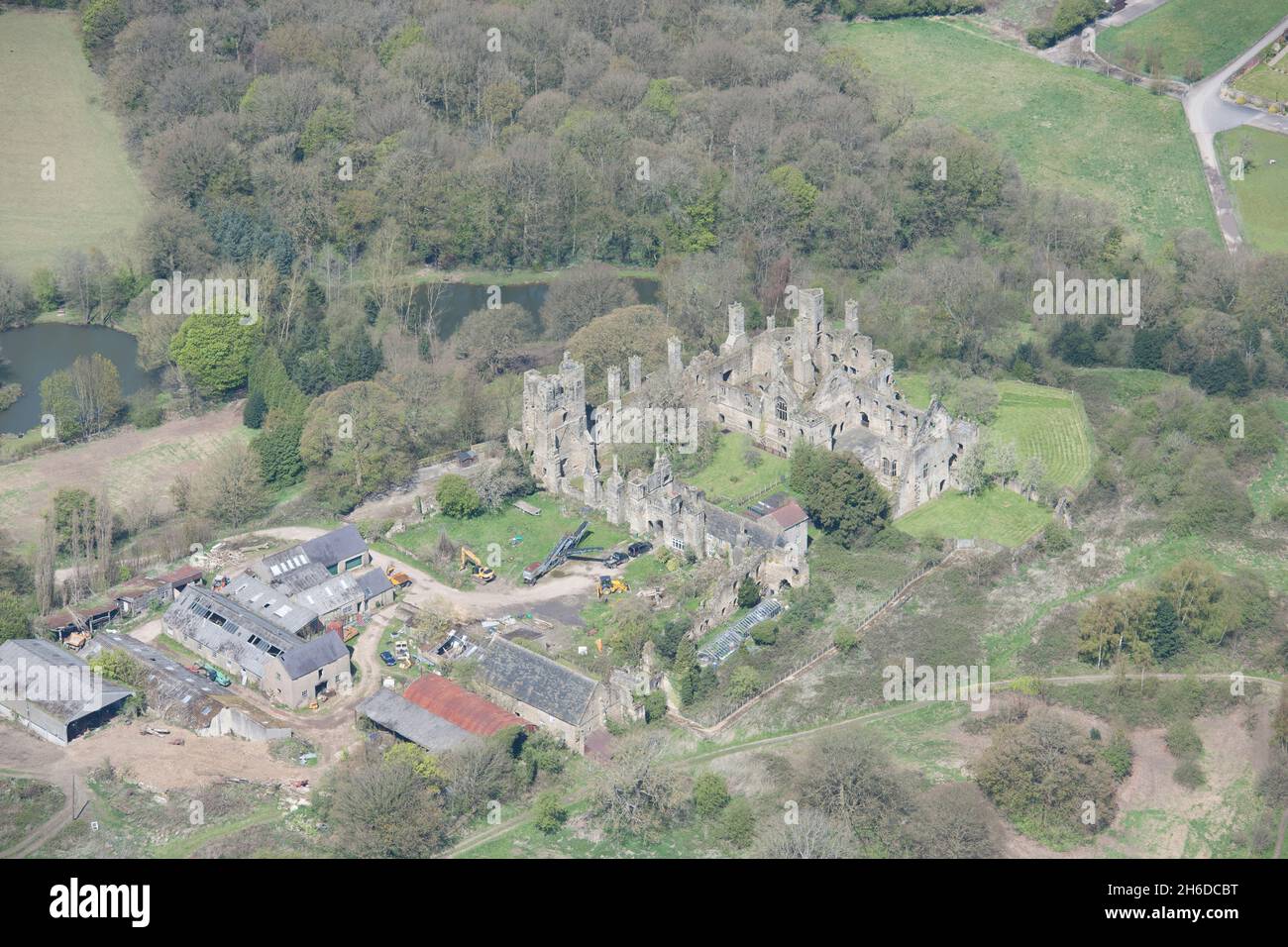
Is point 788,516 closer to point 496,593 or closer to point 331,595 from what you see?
point 496,593

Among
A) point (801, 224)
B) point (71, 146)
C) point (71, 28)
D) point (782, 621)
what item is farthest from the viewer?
point (71, 28)

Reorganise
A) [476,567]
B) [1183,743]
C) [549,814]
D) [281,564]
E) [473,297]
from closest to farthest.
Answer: [549,814] → [1183,743] → [281,564] → [476,567] → [473,297]

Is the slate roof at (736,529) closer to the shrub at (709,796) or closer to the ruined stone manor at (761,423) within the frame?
the ruined stone manor at (761,423)

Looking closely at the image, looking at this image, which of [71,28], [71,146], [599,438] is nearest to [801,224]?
[599,438]

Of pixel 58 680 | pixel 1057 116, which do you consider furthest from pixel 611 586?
pixel 1057 116

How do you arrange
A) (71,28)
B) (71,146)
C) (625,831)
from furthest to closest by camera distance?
1. (71,28)
2. (71,146)
3. (625,831)

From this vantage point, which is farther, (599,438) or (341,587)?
(599,438)

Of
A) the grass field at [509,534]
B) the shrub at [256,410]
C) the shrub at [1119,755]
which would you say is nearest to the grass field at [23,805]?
the grass field at [509,534]

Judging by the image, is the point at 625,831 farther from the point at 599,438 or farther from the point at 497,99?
the point at 497,99
